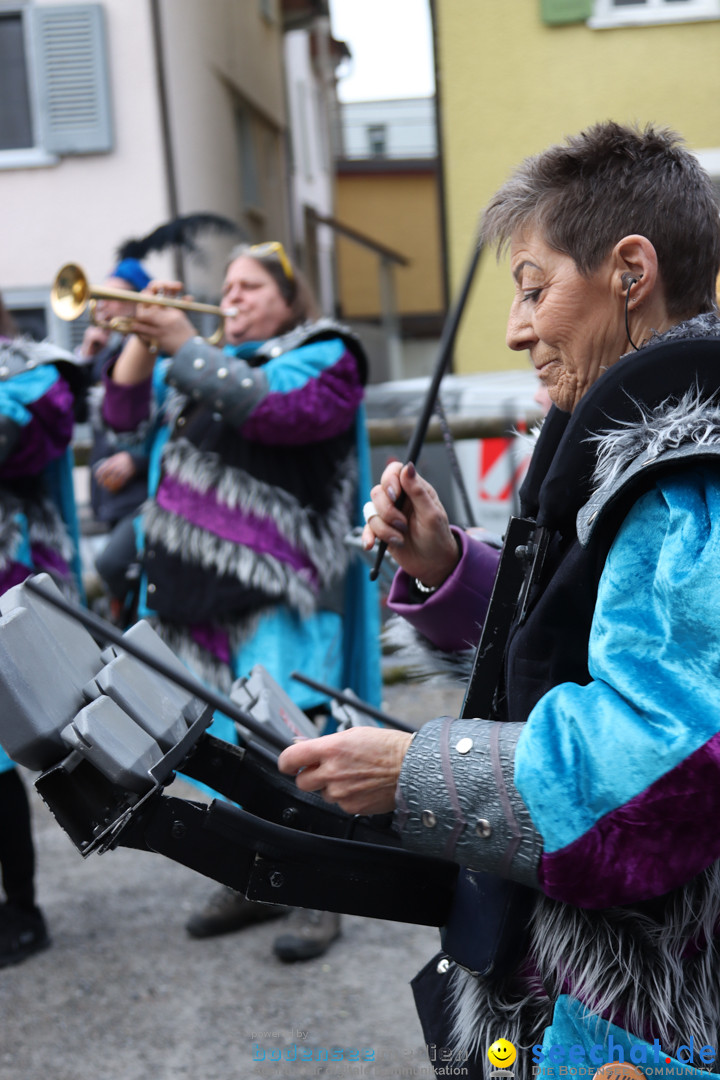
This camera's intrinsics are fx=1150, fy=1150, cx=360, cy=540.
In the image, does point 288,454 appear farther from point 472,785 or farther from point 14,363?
point 472,785

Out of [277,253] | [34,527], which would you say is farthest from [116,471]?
[277,253]

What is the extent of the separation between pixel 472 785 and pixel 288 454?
7.16ft

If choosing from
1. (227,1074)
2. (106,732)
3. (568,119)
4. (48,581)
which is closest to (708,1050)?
(106,732)

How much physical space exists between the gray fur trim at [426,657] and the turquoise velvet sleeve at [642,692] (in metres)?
0.58

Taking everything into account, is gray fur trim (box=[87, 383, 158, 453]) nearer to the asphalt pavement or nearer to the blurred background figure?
the blurred background figure

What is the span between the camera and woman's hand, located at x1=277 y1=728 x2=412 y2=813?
124 cm

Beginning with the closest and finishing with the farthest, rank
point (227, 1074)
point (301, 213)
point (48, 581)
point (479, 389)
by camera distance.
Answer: point (48, 581) < point (227, 1074) < point (479, 389) < point (301, 213)

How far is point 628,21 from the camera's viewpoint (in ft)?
26.9

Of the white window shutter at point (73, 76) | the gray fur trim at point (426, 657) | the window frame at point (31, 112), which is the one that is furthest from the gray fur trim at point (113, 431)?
the window frame at point (31, 112)

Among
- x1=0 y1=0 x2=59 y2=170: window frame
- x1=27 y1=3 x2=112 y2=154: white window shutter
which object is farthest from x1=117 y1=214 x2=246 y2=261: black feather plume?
x1=0 y1=0 x2=59 y2=170: window frame

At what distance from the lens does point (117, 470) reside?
4.36 metres

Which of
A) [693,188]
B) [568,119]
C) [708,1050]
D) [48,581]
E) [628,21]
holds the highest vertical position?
[628,21]

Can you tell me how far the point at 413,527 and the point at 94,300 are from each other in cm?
210

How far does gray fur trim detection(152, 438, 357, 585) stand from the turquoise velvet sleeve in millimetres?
2042
